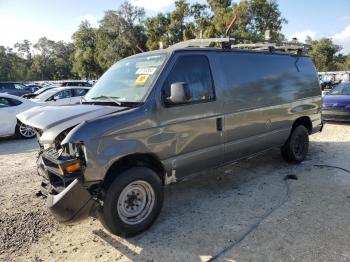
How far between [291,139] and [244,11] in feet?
86.7

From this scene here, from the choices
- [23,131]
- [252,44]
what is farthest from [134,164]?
[23,131]

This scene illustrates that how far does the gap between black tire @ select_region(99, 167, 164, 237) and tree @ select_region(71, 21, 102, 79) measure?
55.3 m

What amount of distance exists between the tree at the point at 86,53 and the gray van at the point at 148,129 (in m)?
54.2

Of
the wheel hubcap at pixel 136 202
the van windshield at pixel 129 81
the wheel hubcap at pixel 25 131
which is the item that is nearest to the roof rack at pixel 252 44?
the van windshield at pixel 129 81

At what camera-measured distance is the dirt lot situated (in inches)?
140

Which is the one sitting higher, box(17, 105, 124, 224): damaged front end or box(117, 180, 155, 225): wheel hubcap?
box(17, 105, 124, 224): damaged front end

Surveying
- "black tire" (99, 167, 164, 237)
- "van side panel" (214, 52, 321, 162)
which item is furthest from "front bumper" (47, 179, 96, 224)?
"van side panel" (214, 52, 321, 162)

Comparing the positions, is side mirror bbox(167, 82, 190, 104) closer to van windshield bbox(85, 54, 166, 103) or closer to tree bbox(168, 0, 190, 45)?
van windshield bbox(85, 54, 166, 103)

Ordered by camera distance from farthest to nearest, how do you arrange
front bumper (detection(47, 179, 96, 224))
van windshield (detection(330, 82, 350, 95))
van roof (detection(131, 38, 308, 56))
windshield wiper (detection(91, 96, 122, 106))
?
1. van windshield (detection(330, 82, 350, 95))
2. van roof (detection(131, 38, 308, 56))
3. windshield wiper (detection(91, 96, 122, 106))
4. front bumper (detection(47, 179, 96, 224))

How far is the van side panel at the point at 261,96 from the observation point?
4938 millimetres

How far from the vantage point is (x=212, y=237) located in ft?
12.6

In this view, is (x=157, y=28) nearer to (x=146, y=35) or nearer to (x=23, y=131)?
(x=146, y=35)

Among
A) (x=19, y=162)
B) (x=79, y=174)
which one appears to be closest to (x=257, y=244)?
(x=79, y=174)

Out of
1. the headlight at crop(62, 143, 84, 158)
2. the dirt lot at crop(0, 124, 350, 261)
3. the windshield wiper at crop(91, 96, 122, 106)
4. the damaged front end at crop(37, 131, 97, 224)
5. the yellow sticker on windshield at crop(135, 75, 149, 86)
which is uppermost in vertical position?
the yellow sticker on windshield at crop(135, 75, 149, 86)
